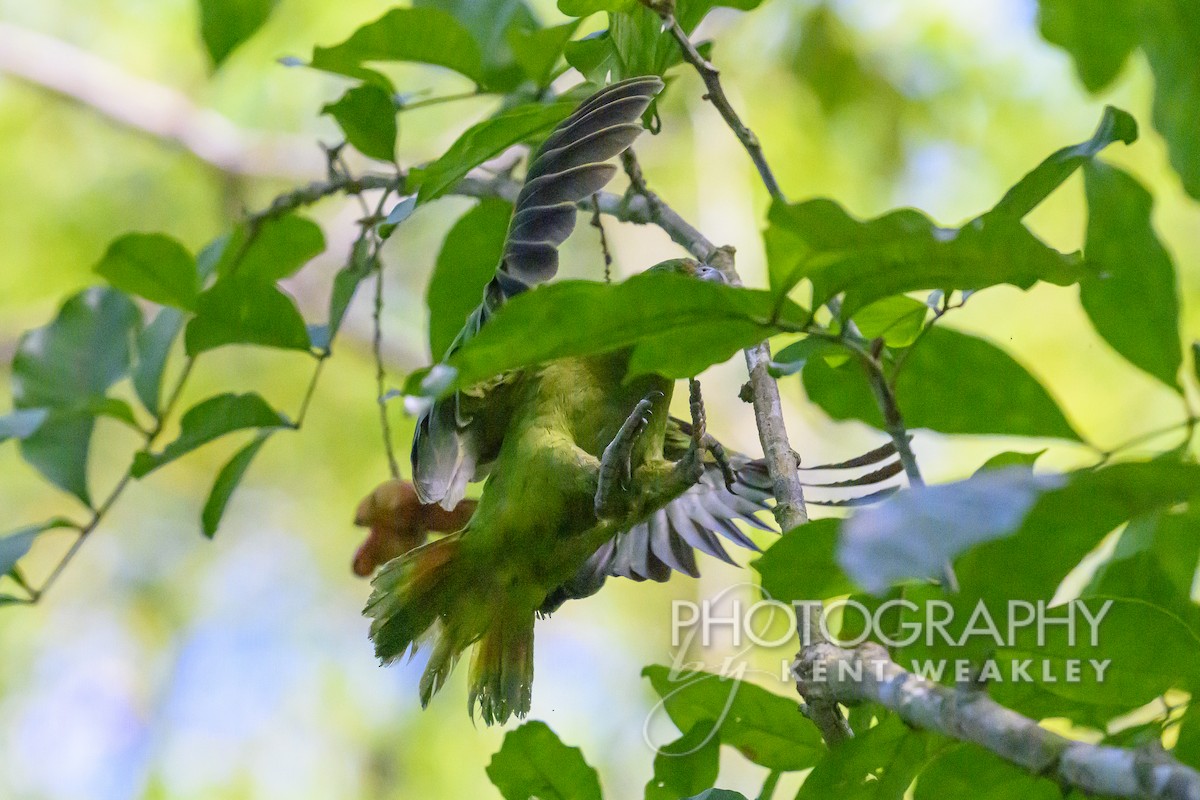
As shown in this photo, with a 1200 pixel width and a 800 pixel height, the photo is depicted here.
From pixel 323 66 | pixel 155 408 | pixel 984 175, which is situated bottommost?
pixel 155 408

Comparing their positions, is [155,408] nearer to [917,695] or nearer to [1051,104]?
[917,695]

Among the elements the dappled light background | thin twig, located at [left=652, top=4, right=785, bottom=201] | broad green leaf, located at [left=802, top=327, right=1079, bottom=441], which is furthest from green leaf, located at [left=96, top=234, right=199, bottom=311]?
the dappled light background

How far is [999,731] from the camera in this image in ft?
2.51

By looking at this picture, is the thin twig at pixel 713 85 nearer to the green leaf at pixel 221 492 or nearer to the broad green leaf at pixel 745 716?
the broad green leaf at pixel 745 716

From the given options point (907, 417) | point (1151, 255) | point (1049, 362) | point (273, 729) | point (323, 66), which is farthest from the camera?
point (273, 729)

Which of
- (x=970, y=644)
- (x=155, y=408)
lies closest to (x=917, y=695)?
(x=970, y=644)

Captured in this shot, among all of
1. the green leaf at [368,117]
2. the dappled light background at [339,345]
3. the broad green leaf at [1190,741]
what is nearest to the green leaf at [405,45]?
the green leaf at [368,117]

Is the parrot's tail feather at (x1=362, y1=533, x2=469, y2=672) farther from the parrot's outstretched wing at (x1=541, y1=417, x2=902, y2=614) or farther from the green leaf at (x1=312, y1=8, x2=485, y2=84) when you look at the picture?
the green leaf at (x1=312, y1=8, x2=485, y2=84)

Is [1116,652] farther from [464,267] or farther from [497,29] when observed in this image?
[497,29]

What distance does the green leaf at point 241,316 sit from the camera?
175 cm

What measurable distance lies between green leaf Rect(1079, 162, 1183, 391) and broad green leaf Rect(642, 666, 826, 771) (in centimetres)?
57

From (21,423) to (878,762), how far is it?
141 cm

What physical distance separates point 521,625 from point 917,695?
1.18 metres

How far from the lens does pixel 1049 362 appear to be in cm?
558
